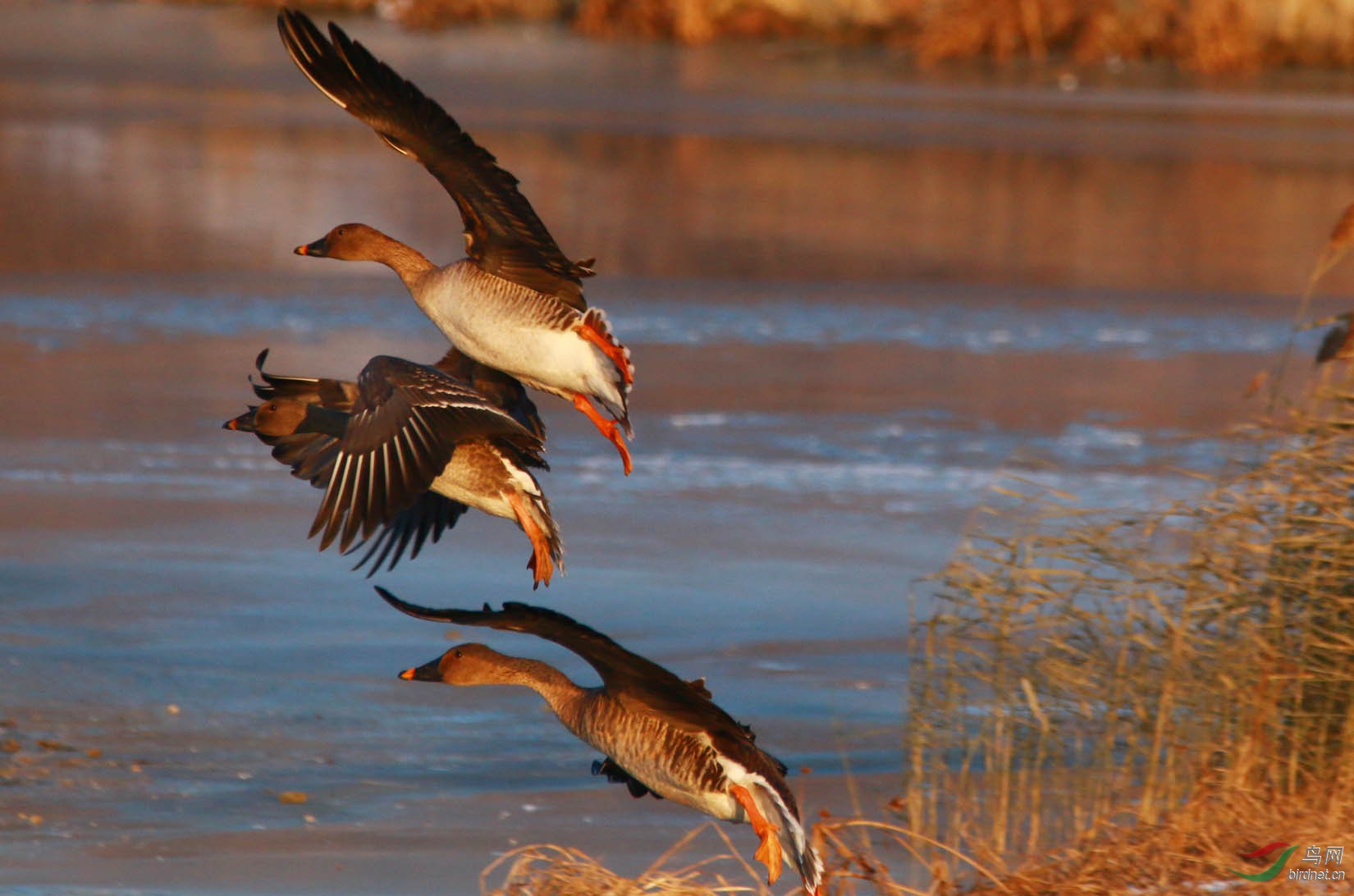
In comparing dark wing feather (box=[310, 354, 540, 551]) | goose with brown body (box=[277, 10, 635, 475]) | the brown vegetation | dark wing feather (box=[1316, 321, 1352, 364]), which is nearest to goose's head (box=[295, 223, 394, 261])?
goose with brown body (box=[277, 10, 635, 475])

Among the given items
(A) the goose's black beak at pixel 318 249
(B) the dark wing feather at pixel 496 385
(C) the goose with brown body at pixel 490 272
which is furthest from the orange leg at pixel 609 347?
(A) the goose's black beak at pixel 318 249

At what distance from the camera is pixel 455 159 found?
17.7ft

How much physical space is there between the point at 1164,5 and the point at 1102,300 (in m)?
23.2

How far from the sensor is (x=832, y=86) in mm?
34375

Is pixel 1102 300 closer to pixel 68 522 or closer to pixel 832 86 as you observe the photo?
pixel 68 522

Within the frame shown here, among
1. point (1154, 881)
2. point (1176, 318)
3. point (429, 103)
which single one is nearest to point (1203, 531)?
point (1154, 881)

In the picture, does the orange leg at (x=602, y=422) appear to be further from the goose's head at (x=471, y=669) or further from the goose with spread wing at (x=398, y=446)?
the goose's head at (x=471, y=669)

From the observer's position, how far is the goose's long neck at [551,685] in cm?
505

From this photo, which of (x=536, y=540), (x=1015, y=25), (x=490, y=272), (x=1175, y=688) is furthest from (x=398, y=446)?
(x=1015, y=25)

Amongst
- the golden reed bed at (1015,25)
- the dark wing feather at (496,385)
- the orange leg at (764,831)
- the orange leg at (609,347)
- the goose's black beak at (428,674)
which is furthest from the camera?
the golden reed bed at (1015,25)

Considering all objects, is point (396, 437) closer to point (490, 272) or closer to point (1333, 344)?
point (490, 272)

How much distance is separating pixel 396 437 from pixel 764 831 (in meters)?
1.21

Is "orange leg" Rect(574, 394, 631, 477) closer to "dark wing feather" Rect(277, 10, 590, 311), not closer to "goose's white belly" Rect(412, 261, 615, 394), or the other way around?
"goose's white belly" Rect(412, 261, 615, 394)

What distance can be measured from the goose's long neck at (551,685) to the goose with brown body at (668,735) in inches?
0.4
